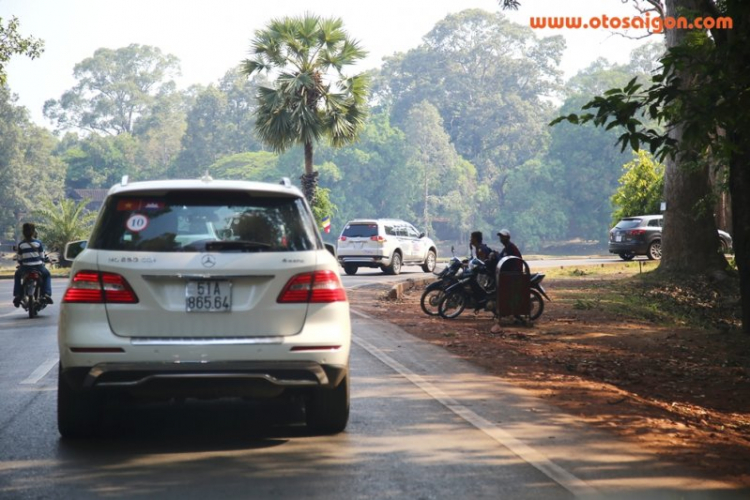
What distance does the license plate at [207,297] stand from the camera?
6.82m

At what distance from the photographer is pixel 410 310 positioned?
2039cm

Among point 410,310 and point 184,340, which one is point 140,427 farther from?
point 410,310

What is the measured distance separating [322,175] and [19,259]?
222 ft

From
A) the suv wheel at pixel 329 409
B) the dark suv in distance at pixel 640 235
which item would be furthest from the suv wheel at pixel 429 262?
the suv wheel at pixel 329 409

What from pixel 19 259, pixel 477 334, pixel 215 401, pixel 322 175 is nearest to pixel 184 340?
pixel 215 401

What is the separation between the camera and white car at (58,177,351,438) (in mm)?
6793

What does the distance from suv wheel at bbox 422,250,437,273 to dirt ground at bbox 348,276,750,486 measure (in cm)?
1315

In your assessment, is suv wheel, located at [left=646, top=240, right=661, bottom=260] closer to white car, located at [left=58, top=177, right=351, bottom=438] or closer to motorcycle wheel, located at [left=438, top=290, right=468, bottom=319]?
motorcycle wheel, located at [left=438, top=290, right=468, bottom=319]

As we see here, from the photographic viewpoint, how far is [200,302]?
6.83m

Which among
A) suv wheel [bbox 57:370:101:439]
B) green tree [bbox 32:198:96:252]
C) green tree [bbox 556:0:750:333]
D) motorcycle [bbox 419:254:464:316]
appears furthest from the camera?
green tree [bbox 32:198:96:252]

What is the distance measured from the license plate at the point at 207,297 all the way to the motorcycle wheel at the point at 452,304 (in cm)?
1151

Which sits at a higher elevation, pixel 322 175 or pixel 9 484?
pixel 322 175

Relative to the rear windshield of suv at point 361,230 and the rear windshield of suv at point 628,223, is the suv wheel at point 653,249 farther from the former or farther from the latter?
the rear windshield of suv at point 361,230

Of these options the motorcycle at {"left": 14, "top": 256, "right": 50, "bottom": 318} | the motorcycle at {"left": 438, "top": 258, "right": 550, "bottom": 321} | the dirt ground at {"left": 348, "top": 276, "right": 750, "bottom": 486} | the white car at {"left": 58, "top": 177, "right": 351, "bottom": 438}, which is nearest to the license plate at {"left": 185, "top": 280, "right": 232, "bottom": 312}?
the white car at {"left": 58, "top": 177, "right": 351, "bottom": 438}
